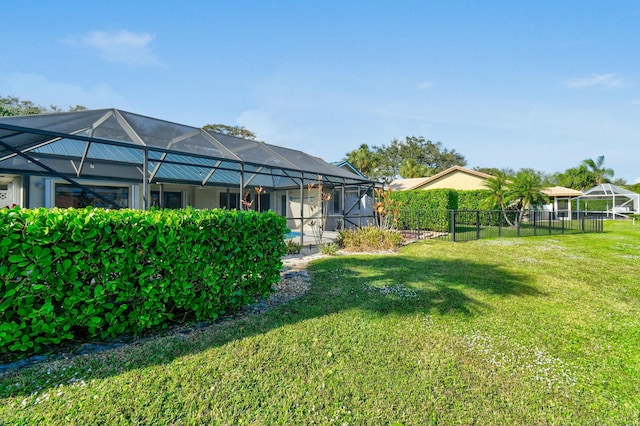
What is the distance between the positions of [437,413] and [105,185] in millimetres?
14494

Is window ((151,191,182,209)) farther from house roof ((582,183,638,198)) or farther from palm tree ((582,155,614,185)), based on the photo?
palm tree ((582,155,614,185))

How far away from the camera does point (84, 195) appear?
1188 centimetres

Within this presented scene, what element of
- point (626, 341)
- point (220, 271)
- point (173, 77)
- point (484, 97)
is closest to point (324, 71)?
point (173, 77)

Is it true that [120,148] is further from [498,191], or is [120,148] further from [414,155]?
[414,155]

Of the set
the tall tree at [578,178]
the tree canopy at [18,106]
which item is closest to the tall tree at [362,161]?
the tree canopy at [18,106]

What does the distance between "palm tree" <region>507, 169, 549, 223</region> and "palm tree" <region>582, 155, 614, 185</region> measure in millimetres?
32789

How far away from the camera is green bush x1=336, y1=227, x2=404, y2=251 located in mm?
9320

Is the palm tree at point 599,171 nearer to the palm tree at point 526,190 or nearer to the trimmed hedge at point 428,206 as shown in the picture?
the palm tree at point 526,190

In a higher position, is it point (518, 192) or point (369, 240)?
point (518, 192)

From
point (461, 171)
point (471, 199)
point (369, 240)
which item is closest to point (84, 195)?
point (369, 240)

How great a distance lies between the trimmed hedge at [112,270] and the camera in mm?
2410

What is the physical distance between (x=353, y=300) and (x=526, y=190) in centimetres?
1468

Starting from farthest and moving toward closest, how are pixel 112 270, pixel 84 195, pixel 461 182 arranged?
1. pixel 461 182
2. pixel 84 195
3. pixel 112 270

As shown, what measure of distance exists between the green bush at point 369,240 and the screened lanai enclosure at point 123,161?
1325 millimetres
